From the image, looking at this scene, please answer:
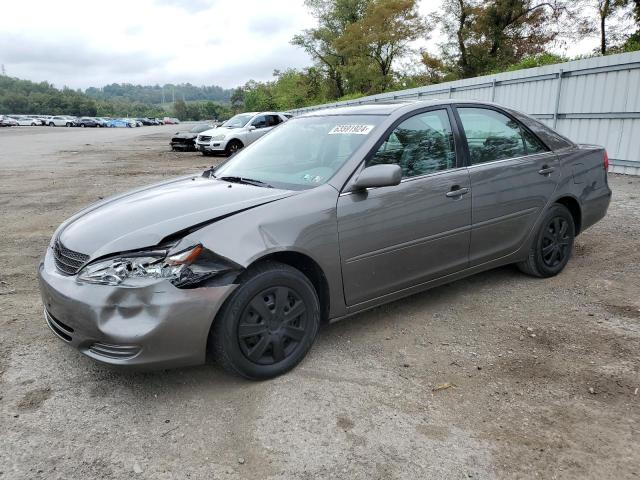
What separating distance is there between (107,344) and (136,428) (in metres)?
0.43

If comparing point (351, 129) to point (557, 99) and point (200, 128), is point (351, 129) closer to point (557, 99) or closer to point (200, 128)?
point (557, 99)

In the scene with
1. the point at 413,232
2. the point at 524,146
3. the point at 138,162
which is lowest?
the point at 138,162

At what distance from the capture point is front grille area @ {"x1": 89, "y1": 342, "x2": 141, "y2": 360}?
7.83ft

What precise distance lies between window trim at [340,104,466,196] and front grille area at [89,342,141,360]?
1446 millimetres

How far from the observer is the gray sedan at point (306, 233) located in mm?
2436

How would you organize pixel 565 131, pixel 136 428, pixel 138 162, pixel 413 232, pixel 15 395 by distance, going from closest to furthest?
pixel 136 428
pixel 15 395
pixel 413 232
pixel 565 131
pixel 138 162

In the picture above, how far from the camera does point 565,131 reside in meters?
10.6

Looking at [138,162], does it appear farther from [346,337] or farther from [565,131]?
[346,337]

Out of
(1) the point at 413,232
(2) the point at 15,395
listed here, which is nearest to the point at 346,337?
(1) the point at 413,232

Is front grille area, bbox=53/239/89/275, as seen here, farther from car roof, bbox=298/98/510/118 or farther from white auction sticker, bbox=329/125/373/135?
car roof, bbox=298/98/510/118

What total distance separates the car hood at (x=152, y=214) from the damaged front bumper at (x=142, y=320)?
0.24 m

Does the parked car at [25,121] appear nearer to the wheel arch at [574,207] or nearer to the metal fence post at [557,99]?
the metal fence post at [557,99]

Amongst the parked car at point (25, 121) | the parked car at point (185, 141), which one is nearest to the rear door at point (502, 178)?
the parked car at point (185, 141)

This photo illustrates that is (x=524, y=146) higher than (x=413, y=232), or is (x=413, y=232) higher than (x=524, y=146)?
(x=524, y=146)
